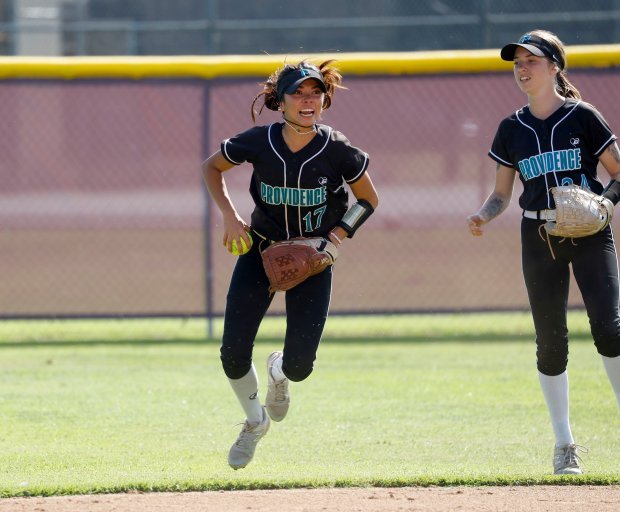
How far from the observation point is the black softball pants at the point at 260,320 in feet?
17.8

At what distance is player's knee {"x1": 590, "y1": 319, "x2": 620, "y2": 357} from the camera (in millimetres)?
5184

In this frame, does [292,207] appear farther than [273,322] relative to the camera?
No

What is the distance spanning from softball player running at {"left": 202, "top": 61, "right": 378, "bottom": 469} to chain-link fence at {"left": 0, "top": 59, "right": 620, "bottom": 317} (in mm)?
4224

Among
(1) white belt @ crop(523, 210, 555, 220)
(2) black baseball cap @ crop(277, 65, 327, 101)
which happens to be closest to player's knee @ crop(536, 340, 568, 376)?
(1) white belt @ crop(523, 210, 555, 220)

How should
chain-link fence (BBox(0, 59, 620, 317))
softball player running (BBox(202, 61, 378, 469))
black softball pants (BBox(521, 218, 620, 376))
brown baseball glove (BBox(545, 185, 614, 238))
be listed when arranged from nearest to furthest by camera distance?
brown baseball glove (BBox(545, 185, 614, 238)) < black softball pants (BBox(521, 218, 620, 376)) < softball player running (BBox(202, 61, 378, 469)) < chain-link fence (BBox(0, 59, 620, 317))

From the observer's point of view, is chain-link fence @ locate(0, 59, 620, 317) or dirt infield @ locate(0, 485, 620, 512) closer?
dirt infield @ locate(0, 485, 620, 512)

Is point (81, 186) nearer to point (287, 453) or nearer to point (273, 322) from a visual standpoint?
point (273, 322)

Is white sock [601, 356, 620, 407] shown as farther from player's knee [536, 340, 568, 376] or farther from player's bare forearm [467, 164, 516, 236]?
player's bare forearm [467, 164, 516, 236]

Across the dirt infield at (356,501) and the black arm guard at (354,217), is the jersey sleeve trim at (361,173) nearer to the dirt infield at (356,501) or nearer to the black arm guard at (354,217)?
the black arm guard at (354,217)

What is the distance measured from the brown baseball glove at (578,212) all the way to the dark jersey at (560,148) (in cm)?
10

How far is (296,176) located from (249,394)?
3.58 ft

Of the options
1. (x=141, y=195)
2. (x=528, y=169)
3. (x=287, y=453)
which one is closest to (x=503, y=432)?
(x=287, y=453)

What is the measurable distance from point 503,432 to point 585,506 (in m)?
1.74

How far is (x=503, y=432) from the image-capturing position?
249 inches
